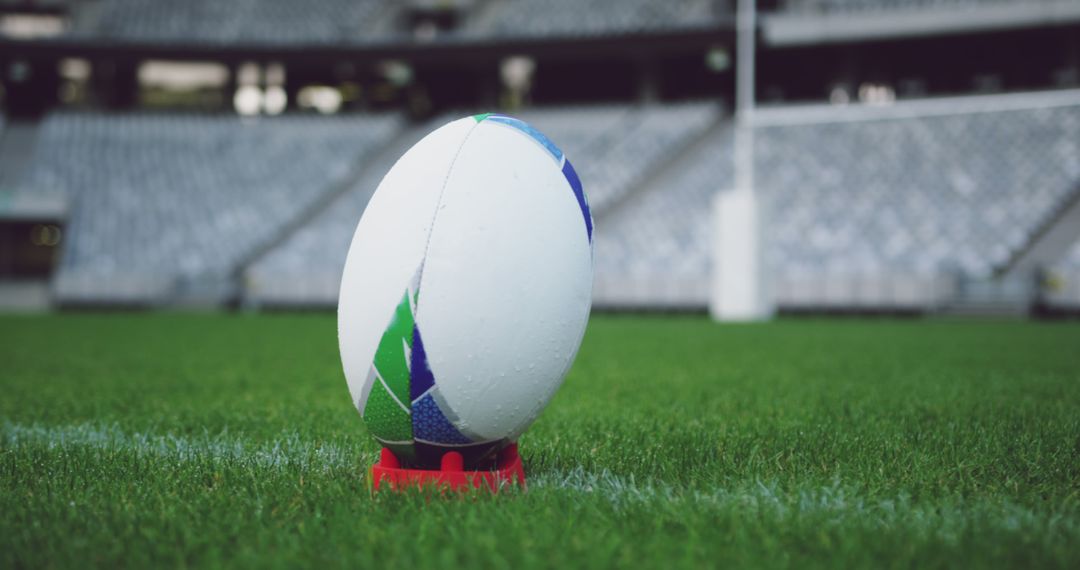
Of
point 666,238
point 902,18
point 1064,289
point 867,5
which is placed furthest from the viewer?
point 867,5

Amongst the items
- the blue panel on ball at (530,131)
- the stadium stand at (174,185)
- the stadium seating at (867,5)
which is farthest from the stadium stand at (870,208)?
the blue panel on ball at (530,131)

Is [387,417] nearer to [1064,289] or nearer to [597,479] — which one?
[597,479]

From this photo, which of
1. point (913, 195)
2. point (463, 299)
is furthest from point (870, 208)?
point (463, 299)

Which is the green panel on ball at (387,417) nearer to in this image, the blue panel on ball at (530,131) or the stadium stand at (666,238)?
the blue panel on ball at (530,131)

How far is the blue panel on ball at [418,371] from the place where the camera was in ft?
Answer: 6.59

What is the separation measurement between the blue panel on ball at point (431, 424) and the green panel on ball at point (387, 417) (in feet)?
0.07

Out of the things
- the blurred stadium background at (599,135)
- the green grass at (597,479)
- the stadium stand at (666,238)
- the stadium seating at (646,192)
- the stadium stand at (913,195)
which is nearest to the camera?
the green grass at (597,479)

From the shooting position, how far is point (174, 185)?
2202cm

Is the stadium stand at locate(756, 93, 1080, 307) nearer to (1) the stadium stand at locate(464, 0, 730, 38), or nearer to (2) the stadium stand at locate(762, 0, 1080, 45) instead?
(2) the stadium stand at locate(762, 0, 1080, 45)

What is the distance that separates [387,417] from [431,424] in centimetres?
11

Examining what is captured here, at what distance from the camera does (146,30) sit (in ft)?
80.7

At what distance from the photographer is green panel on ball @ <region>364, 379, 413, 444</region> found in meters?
2.04

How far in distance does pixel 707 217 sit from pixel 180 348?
12.5 m

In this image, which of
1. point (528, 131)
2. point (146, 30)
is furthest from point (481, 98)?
point (528, 131)
